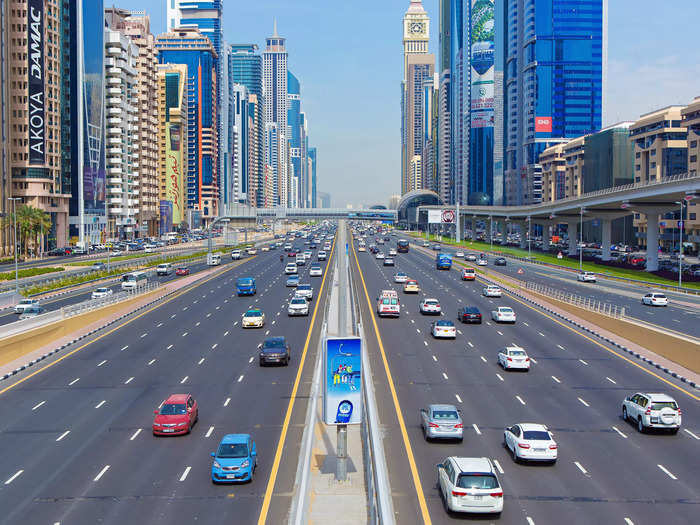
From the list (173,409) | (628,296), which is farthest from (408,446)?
(628,296)

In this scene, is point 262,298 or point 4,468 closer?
point 4,468

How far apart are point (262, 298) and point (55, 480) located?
48.1 metres

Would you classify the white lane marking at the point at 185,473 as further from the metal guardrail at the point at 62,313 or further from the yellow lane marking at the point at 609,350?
the metal guardrail at the point at 62,313

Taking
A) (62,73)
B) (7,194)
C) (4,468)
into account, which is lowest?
(4,468)

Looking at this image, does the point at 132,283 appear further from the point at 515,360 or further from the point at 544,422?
the point at 544,422

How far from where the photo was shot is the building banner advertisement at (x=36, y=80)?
12812 centimetres

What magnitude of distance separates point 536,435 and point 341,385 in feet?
25.4

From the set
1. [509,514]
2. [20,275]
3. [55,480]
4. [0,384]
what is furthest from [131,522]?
[20,275]

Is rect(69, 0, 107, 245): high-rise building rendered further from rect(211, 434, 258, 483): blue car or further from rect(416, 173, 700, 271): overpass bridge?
rect(211, 434, 258, 483): blue car

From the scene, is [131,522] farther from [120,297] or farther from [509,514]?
[120,297]

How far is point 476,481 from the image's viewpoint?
19.4m

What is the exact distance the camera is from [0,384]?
36.6 metres

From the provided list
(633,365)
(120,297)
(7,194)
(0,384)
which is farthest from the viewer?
(7,194)

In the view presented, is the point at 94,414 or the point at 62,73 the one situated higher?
the point at 62,73
